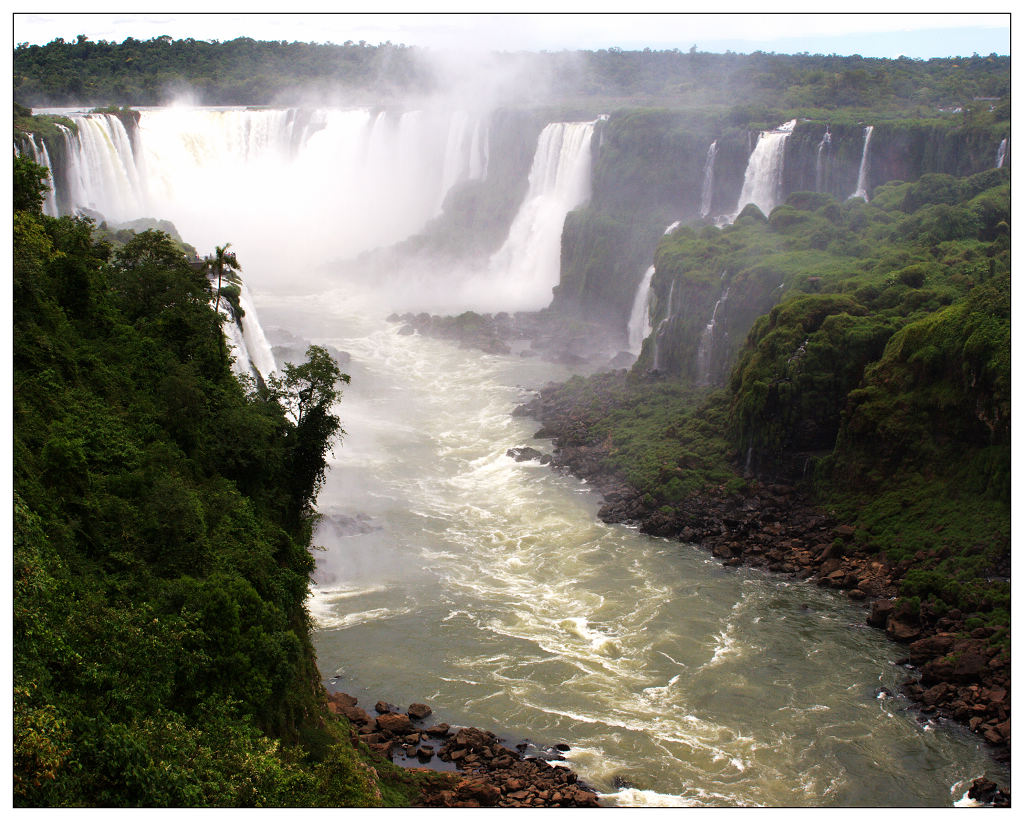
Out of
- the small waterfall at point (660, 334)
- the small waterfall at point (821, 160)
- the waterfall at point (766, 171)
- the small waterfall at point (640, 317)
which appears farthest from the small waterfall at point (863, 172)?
the small waterfall at point (660, 334)

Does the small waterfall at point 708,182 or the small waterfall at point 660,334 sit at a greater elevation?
the small waterfall at point 708,182

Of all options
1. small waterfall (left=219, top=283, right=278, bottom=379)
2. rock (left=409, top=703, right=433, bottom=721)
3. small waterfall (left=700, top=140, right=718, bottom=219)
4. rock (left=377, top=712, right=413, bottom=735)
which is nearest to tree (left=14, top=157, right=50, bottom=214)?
small waterfall (left=219, top=283, right=278, bottom=379)

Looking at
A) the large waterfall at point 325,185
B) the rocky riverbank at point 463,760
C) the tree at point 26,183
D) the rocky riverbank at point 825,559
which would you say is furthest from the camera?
the large waterfall at point 325,185

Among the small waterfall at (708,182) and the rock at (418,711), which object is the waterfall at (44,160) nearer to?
the small waterfall at (708,182)

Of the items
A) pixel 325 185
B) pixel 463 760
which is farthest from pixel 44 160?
pixel 463 760

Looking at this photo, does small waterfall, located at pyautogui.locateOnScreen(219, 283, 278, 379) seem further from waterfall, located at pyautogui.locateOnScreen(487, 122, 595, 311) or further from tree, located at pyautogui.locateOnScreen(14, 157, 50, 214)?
waterfall, located at pyautogui.locateOnScreen(487, 122, 595, 311)

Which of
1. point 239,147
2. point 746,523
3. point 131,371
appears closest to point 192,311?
point 131,371

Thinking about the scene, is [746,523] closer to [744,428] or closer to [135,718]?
[744,428]
